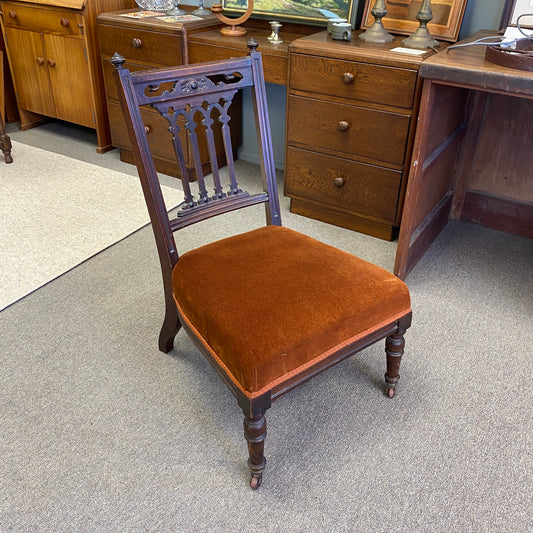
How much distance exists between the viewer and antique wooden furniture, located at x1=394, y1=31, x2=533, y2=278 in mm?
1770

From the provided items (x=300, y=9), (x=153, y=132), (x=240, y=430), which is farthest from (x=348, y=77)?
(x=240, y=430)

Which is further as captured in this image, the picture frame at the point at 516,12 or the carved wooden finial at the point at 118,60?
the picture frame at the point at 516,12

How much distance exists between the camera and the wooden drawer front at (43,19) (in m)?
2.97

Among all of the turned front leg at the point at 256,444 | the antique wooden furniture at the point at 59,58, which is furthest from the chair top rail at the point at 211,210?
the antique wooden furniture at the point at 59,58

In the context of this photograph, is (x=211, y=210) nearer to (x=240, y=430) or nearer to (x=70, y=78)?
(x=240, y=430)

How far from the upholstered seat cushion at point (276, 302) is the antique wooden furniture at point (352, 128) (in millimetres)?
876

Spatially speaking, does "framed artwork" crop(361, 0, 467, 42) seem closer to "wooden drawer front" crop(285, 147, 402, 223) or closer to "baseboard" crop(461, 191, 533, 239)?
"wooden drawer front" crop(285, 147, 402, 223)

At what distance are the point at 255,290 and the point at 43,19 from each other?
2641mm

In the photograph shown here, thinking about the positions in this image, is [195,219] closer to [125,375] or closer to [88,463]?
[125,375]

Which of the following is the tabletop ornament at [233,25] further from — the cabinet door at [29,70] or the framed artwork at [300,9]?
the cabinet door at [29,70]

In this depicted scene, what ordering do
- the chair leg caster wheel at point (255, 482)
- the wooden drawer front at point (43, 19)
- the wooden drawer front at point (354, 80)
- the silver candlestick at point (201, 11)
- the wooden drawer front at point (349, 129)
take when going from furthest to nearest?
the wooden drawer front at point (43, 19), the silver candlestick at point (201, 11), the wooden drawer front at point (349, 129), the wooden drawer front at point (354, 80), the chair leg caster wheel at point (255, 482)

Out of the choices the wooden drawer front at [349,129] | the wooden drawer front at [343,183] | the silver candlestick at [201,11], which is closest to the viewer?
the wooden drawer front at [349,129]

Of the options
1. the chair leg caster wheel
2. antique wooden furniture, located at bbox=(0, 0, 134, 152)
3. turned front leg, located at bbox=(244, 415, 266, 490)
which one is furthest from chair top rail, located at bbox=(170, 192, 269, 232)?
antique wooden furniture, located at bbox=(0, 0, 134, 152)

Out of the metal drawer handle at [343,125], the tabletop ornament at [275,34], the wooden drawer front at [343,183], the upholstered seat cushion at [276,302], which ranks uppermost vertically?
the tabletop ornament at [275,34]
